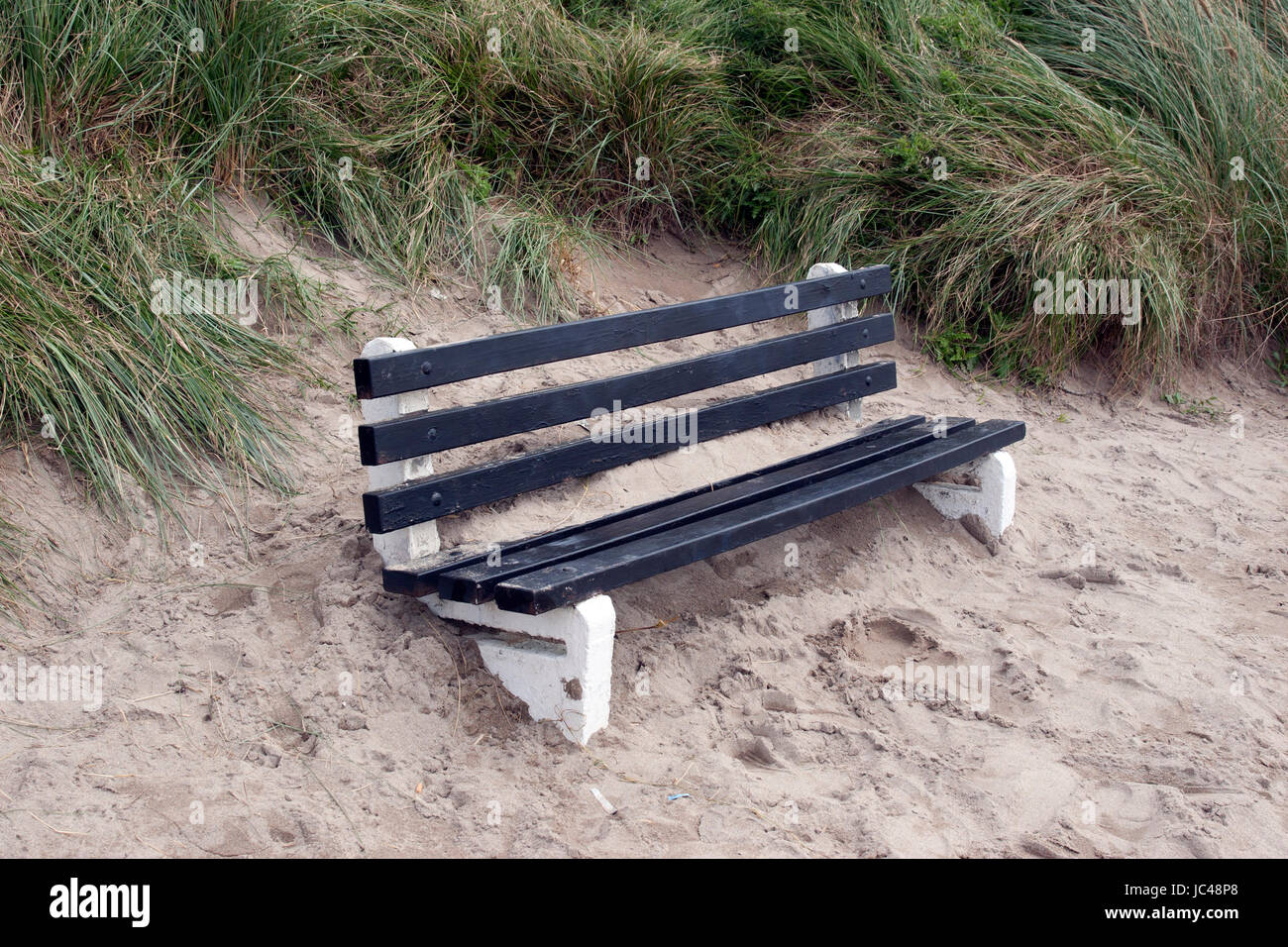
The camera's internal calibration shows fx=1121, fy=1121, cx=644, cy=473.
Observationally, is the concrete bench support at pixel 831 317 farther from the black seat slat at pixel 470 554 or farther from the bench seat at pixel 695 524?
the black seat slat at pixel 470 554

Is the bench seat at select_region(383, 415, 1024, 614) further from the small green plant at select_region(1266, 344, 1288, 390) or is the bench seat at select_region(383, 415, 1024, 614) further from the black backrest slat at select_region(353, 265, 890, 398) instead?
the small green plant at select_region(1266, 344, 1288, 390)

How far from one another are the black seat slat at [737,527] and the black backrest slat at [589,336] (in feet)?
1.83

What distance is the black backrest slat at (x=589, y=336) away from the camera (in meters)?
2.72

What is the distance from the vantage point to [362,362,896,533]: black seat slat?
9.03 feet

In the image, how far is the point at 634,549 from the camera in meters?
2.81

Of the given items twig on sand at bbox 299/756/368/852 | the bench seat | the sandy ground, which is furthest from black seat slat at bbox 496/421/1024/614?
twig on sand at bbox 299/756/368/852

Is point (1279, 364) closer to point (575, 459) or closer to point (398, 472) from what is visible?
point (575, 459)

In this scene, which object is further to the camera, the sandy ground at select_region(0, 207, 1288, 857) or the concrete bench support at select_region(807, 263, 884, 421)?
the concrete bench support at select_region(807, 263, 884, 421)

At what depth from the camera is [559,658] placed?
267 centimetres

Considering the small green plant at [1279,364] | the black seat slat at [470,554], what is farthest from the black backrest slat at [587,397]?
the small green plant at [1279,364]

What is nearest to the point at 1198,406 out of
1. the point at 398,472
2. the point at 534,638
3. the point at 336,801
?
the point at 534,638

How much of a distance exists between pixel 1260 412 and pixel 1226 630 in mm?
2513

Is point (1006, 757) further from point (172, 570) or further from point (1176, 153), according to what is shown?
point (1176, 153)

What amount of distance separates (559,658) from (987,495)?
1.91m
